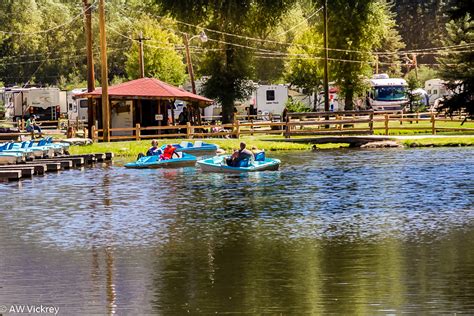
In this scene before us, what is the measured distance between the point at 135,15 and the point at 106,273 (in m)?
137

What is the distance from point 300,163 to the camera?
57.5 metres

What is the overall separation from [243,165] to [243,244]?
74.7ft

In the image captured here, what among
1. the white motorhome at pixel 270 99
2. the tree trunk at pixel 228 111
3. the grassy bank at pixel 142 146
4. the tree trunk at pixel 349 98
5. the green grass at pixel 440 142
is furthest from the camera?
the white motorhome at pixel 270 99

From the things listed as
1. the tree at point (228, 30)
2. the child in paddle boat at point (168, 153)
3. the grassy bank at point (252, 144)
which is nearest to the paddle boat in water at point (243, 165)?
the child in paddle boat at point (168, 153)

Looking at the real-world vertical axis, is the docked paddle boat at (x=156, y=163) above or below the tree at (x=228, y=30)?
below

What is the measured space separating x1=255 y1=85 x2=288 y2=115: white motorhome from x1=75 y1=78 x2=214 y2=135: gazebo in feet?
95.0

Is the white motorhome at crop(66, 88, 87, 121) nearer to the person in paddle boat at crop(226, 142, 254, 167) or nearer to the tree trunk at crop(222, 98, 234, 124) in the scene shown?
the tree trunk at crop(222, 98, 234, 124)

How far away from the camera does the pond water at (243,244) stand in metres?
20.9

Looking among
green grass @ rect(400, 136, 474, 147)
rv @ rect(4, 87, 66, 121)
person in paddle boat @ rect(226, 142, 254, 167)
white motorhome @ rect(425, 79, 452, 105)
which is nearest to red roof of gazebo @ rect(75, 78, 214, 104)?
green grass @ rect(400, 136, 474, 147)

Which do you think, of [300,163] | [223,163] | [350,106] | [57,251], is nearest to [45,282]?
[57,251]

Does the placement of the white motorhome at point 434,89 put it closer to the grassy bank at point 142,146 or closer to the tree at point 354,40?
the tree at point 354,40

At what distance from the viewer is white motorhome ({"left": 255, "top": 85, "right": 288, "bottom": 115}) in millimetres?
108000

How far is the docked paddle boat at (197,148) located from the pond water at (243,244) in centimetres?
1208

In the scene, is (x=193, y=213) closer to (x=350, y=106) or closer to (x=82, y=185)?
(x=82, y=185)
